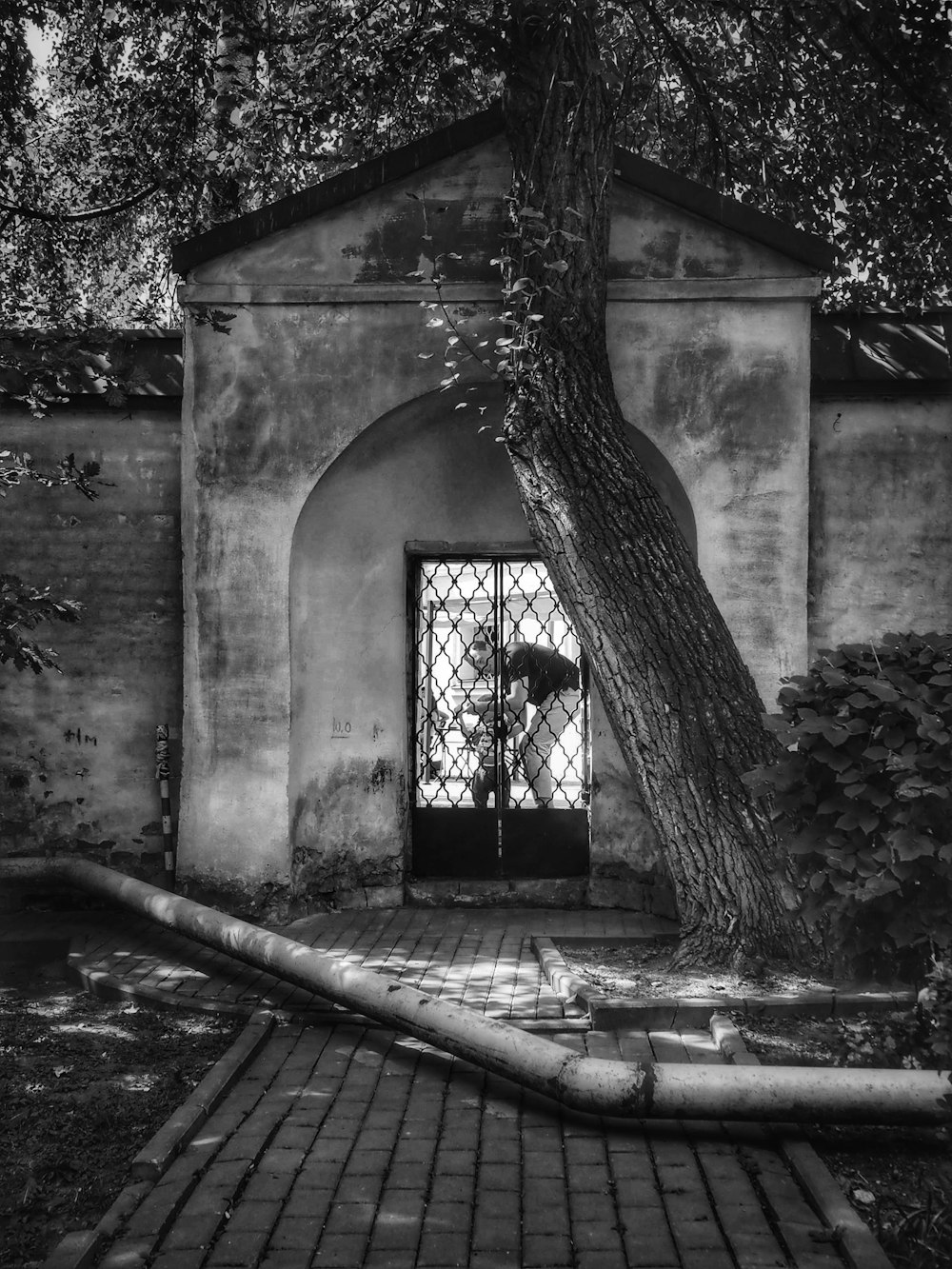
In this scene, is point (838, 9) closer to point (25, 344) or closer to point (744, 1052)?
point (25, 344)

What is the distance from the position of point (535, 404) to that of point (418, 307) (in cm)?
179

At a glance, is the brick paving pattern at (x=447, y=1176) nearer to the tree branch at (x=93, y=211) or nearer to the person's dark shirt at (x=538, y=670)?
the person's dark shirt at (x=538, y=670)

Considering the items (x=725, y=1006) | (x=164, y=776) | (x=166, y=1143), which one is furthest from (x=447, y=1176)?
(x=164, y=776)

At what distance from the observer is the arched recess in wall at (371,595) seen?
26.7ft

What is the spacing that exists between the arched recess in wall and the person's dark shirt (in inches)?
30.8

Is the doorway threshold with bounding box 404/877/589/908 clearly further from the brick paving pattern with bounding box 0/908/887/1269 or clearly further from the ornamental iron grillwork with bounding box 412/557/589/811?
the brick paving pattern with bounding box 0/908/887/1269

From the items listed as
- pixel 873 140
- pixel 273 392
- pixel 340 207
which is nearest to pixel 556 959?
pixel 273 392

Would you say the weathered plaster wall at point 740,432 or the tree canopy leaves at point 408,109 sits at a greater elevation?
the tree canopy leaves at point 408,109

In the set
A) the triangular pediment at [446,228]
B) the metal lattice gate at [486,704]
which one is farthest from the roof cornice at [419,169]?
the metal lattice gate at [486,704]

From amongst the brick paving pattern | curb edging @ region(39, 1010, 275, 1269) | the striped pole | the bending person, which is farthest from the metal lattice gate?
curb edging @ region(39, 1010, 275, 1269)

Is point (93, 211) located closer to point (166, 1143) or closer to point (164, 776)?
point (164, 776)

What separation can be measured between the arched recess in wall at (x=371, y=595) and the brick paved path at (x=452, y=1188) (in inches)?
130

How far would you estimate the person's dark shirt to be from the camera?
865 cm

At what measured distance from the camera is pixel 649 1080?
4.23 m
